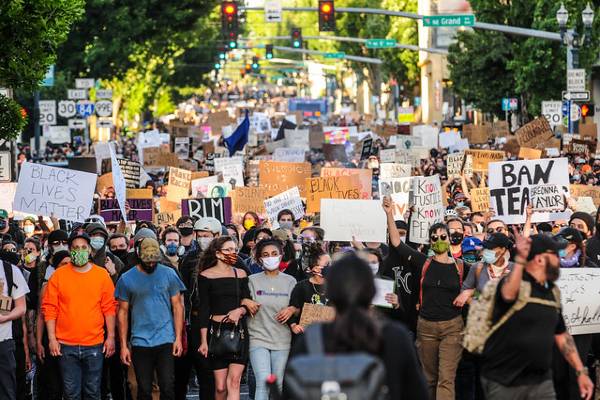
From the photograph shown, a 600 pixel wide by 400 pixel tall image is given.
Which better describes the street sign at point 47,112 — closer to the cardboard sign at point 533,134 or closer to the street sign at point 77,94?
the street sign at point 77,94

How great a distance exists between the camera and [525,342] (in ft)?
28.5

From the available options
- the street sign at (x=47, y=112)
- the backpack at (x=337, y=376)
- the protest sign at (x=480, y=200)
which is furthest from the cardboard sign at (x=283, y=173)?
the street sign at (x=47, y=112)

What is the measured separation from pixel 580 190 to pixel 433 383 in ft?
27.9

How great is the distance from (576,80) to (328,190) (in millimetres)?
14557

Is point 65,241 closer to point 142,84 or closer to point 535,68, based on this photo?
point 535,68

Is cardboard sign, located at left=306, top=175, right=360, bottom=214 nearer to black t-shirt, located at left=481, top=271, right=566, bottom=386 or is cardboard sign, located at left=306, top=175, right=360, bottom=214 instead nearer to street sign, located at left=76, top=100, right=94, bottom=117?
black t-shirt, located at left=481, top=271, right=566, bottom=386

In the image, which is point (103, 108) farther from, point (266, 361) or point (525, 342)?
point (525, 342)

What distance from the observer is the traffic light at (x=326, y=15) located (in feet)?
116

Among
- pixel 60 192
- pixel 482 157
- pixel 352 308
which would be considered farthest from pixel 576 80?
pixel 352 308

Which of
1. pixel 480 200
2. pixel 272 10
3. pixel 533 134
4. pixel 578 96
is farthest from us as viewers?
pixel 272 10

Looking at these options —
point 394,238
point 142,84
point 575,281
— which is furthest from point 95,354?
point 142,84

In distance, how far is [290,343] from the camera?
1216cm

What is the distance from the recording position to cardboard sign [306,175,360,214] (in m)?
21.4

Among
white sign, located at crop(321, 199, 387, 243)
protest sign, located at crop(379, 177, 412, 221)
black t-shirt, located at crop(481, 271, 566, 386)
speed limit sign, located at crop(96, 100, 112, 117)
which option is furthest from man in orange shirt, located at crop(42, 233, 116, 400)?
speed limit sign, located at crop(96, 100, 112, 117)
